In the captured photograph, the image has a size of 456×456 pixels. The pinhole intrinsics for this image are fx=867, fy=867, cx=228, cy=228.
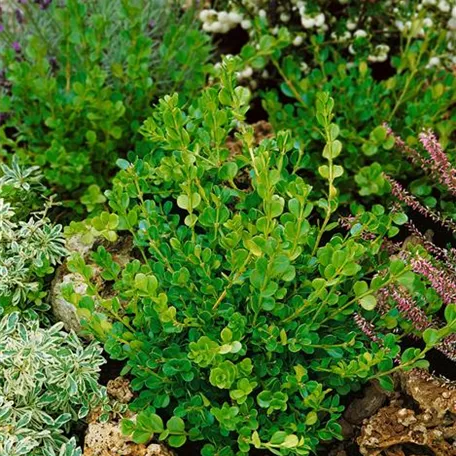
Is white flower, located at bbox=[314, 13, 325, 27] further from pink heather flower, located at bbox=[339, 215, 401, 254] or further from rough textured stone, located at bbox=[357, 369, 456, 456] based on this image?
rough textured stone, located at bbox=[357, 369, 456, 456]

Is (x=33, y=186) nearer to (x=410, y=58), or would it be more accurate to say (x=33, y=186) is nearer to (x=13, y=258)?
(x=13, y=258)

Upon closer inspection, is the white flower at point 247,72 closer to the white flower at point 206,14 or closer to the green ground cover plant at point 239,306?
the white flower at point 206,14

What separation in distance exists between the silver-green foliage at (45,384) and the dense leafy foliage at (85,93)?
2.65ft

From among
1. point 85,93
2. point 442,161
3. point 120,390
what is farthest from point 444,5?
point 120,390

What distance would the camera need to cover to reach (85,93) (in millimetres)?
3211

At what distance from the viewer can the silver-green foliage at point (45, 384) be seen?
2494 millimetres

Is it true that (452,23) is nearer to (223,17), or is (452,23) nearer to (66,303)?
(223,17)

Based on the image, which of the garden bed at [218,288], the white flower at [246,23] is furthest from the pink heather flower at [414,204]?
the white flower at [246,23]

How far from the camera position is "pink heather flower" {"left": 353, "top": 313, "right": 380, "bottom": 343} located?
8.19 ft

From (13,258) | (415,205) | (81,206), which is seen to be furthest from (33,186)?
(415,205)

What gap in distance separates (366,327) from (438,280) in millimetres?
253

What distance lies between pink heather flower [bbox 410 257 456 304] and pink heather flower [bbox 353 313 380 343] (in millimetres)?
214

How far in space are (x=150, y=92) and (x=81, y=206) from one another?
1.76 feet

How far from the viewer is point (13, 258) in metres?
2.81
